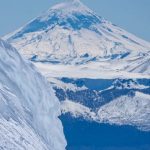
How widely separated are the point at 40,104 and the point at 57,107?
34.2ft

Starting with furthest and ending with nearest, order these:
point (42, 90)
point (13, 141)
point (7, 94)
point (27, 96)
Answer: point (42, 90)
point (27, 96)
point (7, 94)
point (13, 141)

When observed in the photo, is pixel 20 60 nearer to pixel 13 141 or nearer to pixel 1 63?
pixel 1 63

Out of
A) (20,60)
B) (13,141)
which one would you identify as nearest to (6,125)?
(13,141)

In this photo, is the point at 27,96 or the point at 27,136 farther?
the point at 27,96

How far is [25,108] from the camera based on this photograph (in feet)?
362

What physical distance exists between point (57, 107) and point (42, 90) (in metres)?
7.40

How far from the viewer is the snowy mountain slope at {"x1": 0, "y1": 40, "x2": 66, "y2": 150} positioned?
102 m

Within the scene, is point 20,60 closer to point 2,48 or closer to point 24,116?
point 2,48

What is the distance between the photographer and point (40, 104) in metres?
119

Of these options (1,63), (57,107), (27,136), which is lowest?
(57,107)

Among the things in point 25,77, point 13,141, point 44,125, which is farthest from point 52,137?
point 13,141

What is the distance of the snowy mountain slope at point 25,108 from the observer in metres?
102

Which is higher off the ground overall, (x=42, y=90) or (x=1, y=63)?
(x=1, y=63)

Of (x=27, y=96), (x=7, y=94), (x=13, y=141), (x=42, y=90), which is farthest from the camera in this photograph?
(x=42, y=90)
